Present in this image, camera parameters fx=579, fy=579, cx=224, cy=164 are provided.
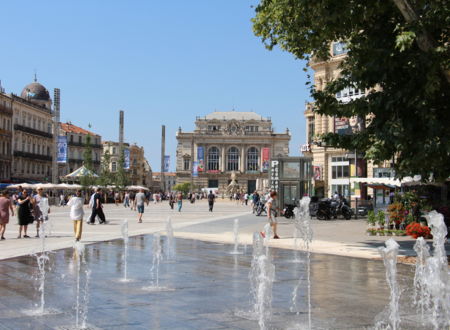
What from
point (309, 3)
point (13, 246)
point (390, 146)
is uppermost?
point (309, 3)

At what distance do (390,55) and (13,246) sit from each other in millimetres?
10934

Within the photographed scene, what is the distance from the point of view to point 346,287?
9.28m

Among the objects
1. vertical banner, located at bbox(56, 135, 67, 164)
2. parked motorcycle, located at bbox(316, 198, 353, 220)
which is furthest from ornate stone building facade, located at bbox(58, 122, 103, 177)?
parked motorcycle, located at bbox(316, 198, 353, 220)

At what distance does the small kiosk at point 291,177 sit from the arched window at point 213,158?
312 feet

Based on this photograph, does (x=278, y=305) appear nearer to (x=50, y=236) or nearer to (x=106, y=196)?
(x=50, y=236)

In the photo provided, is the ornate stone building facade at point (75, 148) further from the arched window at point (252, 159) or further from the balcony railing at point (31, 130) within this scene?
the arched window at point (252, 159)

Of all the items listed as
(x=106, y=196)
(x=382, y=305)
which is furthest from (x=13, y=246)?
(x=106, y=196)

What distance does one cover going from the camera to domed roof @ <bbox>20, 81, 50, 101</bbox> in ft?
292

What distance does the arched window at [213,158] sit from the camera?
129750 millimetres

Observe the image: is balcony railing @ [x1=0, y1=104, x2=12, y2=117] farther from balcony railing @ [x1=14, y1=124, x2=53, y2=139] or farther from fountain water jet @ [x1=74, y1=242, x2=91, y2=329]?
fountain water jet @ [x1=74, y1=242, x2=91, y2=329]

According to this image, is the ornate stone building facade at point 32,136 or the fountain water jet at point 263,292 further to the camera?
the ornate stone building facade at point 32,136

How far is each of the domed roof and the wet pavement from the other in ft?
263

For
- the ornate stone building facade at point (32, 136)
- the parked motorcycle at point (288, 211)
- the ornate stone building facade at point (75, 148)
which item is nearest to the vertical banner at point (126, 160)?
the ornate stone building facade at point (32, 136)

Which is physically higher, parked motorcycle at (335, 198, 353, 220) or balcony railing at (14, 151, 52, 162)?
balcony railing at (14, 151, 52, 162)
